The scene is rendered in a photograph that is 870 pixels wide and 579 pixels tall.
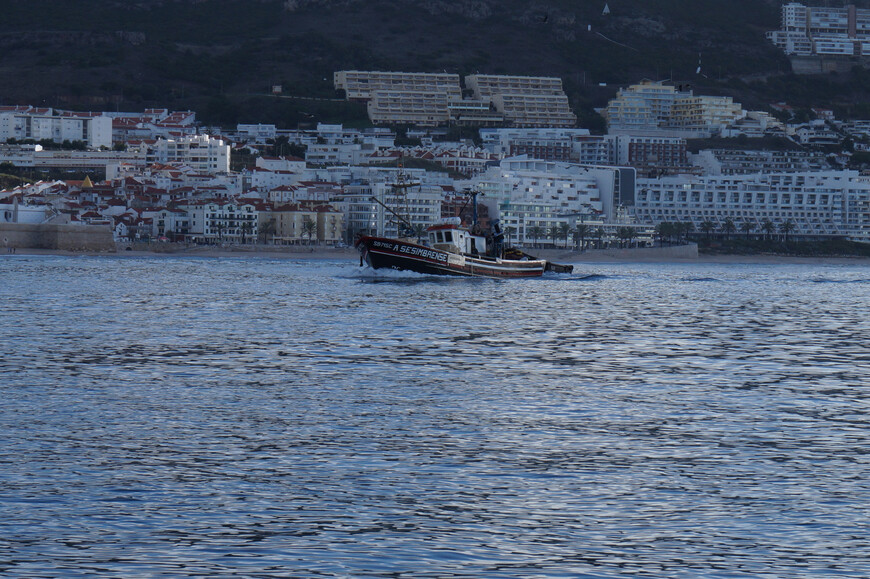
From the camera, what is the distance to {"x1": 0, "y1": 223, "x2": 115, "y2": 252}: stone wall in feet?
332

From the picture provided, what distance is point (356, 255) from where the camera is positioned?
353ft

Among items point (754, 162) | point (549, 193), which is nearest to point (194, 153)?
point (549, 193)

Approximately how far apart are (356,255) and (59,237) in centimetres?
2131

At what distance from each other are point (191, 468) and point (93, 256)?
281ft

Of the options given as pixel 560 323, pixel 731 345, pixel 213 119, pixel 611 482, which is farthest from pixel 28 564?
pixel 213 119

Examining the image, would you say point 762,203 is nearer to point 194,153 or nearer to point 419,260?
point 194,153

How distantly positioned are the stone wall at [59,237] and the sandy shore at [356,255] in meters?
0.86

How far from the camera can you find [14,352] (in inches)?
1048

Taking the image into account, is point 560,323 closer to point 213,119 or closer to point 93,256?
point 93,256

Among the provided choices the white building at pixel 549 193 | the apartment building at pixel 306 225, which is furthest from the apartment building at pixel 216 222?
the white building at pixel 549 193

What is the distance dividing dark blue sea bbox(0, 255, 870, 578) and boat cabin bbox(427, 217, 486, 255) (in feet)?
94.7

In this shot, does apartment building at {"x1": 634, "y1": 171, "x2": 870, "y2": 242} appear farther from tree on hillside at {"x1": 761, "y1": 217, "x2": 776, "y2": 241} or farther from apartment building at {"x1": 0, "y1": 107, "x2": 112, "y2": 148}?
apartment building at {"x1": 0, "y1": 107, "x2": 112, "y2": 148}

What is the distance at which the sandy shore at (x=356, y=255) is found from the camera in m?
104

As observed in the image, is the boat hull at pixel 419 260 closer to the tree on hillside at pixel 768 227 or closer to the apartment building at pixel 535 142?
the tree on hillside at pixel 768 227
